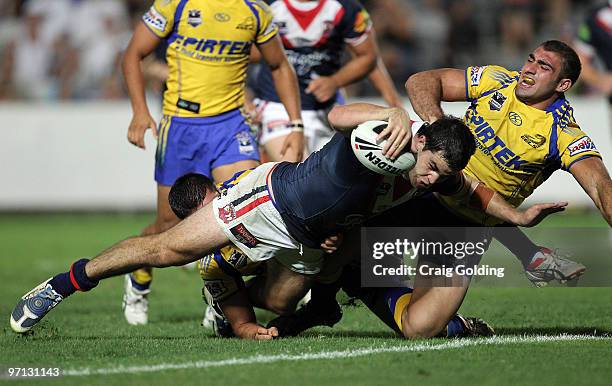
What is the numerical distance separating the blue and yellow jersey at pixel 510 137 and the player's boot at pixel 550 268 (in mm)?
403

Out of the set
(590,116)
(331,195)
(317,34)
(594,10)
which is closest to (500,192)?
(331,195)

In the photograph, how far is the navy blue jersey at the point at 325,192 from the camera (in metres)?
6.55

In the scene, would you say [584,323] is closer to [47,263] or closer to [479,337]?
[479,337]

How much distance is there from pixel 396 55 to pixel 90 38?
5.55 m

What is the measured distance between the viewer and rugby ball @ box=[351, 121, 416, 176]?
6.22 meters

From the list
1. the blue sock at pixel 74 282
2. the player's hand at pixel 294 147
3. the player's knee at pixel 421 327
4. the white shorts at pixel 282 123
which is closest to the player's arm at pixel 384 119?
the player's knee at pixel 421 327

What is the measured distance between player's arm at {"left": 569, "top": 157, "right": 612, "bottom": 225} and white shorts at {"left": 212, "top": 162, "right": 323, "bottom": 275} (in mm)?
1820

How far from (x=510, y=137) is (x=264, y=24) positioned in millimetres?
2498

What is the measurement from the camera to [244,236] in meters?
6.95

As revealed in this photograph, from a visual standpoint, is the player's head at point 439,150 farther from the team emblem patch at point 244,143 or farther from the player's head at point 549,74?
the team emblem patch at point 244,143

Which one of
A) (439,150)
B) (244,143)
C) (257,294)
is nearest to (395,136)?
(439,150)

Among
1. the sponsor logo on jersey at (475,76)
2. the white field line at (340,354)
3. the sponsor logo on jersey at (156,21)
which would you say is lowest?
the white field line at (340,354)

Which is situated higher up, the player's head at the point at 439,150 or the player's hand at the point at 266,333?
the player's head at the point at 439,150

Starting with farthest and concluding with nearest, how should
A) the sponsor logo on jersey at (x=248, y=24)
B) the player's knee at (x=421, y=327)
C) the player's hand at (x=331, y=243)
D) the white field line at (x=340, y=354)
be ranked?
the sponsor logo on jersey at (x=248, y=24), the player's knee at (x=421, y=327), the player's hand at (x=331, y=243), the white field line at (x=340, y=354)
